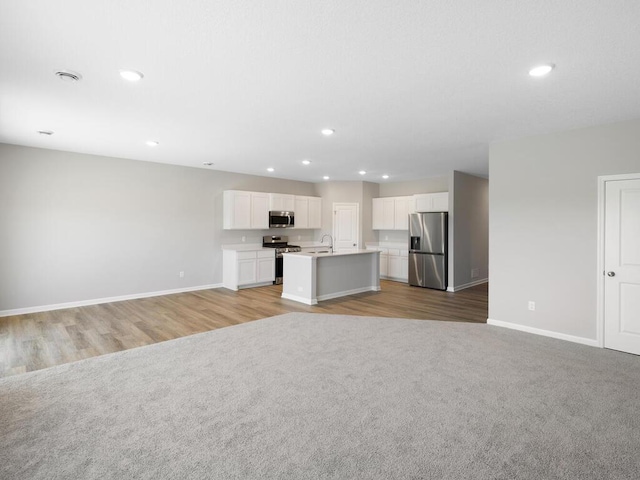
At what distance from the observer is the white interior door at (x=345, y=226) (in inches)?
359

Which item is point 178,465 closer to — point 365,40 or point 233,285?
point 365,40

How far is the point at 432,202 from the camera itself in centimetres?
798

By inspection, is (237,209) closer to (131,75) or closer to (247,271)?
(247,271)

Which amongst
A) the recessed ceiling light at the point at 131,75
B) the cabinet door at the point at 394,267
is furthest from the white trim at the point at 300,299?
the recessed ceiling light at the point at 131,75

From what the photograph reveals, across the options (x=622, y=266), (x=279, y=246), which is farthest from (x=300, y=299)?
(x=622, y=266)

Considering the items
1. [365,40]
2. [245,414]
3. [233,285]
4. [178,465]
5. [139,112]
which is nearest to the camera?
[178,465]

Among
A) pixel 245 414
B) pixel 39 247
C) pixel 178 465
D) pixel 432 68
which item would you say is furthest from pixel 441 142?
pixel 39 247

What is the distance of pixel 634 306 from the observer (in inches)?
150

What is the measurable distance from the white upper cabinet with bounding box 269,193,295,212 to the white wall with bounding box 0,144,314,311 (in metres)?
1.07

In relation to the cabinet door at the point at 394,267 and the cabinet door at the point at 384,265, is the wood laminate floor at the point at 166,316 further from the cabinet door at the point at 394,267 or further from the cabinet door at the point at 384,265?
the cabinet door at the point at 384,265

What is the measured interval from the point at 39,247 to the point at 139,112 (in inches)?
136

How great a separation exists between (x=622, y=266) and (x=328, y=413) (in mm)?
3775

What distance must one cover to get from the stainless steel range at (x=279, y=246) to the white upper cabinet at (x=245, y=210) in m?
0.43

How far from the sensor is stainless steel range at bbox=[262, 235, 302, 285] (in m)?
8.22
